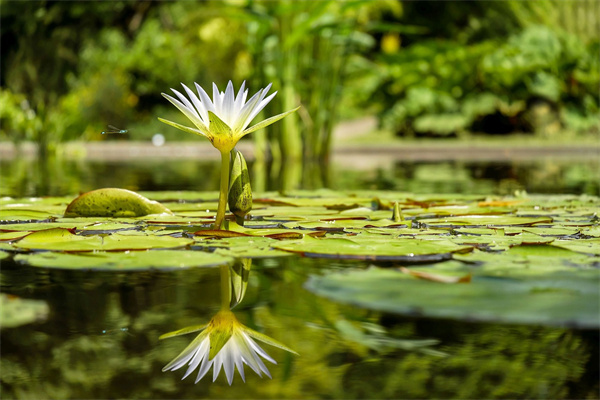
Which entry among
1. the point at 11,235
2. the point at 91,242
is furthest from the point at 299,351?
the point at 11,235

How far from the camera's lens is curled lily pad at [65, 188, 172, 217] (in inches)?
83.9

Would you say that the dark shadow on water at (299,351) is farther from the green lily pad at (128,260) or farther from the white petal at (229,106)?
the white petal at (229,106)

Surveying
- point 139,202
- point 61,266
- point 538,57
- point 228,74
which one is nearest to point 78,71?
point 228,74

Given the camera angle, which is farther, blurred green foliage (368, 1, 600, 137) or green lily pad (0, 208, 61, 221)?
blurred green foliage (368, 1, 600, 137)

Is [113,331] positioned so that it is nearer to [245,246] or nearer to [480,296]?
[480,296]

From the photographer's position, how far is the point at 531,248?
1468 mm

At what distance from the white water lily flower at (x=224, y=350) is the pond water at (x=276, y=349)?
1 cm

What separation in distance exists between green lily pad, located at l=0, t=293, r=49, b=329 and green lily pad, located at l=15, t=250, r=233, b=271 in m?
0.23

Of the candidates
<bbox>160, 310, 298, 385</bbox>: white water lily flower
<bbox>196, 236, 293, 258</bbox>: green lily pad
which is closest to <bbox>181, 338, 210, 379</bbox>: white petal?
<bbox>160, 310, 298, 385</bbox>: white water lily flower

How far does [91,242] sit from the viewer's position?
5.18 feet

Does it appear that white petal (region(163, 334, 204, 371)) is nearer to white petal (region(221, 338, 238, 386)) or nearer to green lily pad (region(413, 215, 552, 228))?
white petal (region(221, 338, 238, 386))

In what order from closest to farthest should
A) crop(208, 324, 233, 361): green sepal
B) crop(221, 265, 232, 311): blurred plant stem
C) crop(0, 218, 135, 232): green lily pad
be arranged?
1. crop(208, 324, 233, 361): green sepal
2. crop(221, 265, 232, 311): blurred plant stem
3. crop(0, 218, 135, 232): green lily pad

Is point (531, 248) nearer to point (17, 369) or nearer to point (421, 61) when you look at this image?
point (17, 369)

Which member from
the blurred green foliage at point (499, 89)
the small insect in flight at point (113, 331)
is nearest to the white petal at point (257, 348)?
the small insect in flight at point (113, 331)
